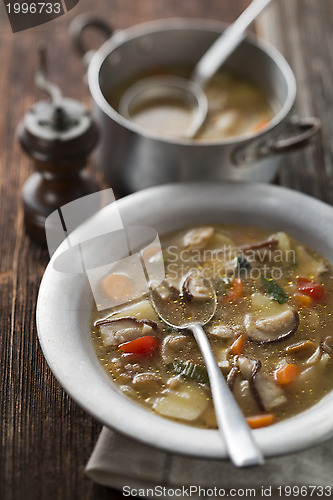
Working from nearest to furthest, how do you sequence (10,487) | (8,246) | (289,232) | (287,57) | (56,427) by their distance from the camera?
(10,487) < (56,427) < (289,232) < (8,246) < (287,57)

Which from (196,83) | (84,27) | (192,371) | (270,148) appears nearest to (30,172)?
(84,27)

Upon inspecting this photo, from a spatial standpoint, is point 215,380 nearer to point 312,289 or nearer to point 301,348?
point 301,348

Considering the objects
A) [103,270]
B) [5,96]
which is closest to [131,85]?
[5,96]

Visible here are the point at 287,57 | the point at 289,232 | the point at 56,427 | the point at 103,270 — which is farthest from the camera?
Answer: the point at 287,57

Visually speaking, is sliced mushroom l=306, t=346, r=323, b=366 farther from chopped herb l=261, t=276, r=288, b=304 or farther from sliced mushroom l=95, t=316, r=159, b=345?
sliced mushroom l=95, t=316, r=159, b=345

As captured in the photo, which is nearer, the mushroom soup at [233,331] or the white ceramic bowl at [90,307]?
the white ceramic bowl at [90,307]

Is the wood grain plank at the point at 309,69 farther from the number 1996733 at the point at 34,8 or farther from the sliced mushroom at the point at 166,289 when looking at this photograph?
the number 1996733 at the point at 34,8

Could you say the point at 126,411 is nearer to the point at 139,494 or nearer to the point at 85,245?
the point at 139,494

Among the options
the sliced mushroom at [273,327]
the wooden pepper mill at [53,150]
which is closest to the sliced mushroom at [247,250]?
the sliced mushroom at [273,327]
